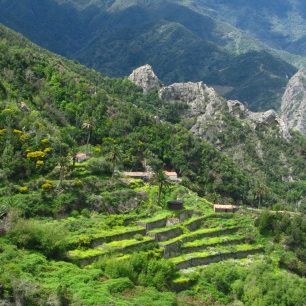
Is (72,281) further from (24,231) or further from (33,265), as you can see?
(24,231)

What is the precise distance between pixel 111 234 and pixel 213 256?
58.4 ft

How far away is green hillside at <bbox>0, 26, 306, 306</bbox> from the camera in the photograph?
280 feet

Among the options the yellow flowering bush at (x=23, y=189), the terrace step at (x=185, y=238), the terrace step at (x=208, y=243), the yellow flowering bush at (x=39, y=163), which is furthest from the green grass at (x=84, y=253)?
the yellow flowering bush at (x=39, y=163)

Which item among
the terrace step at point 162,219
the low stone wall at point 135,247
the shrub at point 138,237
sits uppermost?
the terrace step at point 162,219

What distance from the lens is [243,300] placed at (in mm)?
95625

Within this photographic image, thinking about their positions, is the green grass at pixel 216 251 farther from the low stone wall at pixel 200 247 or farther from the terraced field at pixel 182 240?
the low stone wall at pixel 200 247

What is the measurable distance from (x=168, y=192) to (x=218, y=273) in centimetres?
3175

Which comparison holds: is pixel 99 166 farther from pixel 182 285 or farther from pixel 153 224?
pixel 182 285

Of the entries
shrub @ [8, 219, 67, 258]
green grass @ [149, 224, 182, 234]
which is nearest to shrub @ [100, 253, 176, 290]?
shrub @ [8, 219, 67, 258]

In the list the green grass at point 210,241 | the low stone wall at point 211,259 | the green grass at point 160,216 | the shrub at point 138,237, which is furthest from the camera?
the green grass at point 160,216

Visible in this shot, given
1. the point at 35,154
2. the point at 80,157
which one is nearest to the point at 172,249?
the point at 35,154

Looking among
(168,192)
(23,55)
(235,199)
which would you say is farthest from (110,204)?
(23,55)

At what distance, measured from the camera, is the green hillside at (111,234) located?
8531 centimetres

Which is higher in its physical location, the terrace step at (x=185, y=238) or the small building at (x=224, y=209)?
the small building at (x=224, y=209)
